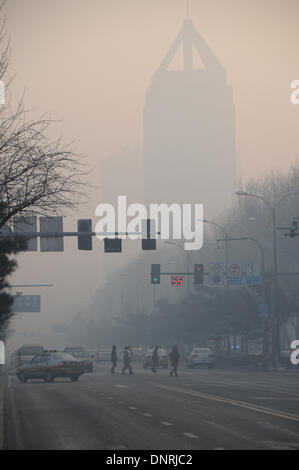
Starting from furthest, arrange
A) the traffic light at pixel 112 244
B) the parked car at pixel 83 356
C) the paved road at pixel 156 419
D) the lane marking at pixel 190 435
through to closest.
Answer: the parked car at pixel 83 356, the traffic light at pixel 112 244, the lane marking at pixel 190 435, the paved road at pixel 156 419

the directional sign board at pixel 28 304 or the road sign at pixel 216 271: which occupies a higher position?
the road sign at pixel 216 271

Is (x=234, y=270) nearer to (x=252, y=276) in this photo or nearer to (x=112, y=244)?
(x=252, y=276)

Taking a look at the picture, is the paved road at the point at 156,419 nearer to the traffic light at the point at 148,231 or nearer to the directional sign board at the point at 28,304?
the traffic light at the point at 148,231

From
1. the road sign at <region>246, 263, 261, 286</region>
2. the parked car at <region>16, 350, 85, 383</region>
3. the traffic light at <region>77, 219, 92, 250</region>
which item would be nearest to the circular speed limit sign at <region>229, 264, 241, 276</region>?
the road sign at <region>246, 263, 261, 286</region>

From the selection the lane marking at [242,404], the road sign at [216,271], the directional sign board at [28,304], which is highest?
the road sign at [216,271]

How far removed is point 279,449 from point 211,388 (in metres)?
18.8

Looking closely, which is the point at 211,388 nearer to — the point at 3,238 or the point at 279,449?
the point at 3,238

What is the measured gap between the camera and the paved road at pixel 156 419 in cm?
1655

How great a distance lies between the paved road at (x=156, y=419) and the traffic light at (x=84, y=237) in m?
5.65

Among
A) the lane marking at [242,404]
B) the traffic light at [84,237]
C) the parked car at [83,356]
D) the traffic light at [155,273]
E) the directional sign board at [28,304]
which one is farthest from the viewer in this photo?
the directional sign board at [28,304]

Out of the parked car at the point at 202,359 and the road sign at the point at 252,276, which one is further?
the road sign at the point at 252,276

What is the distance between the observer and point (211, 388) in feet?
111

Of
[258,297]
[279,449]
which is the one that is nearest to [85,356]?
[258,297]

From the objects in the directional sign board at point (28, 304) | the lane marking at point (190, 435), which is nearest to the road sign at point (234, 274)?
the directional sign board at point (28, 304)
